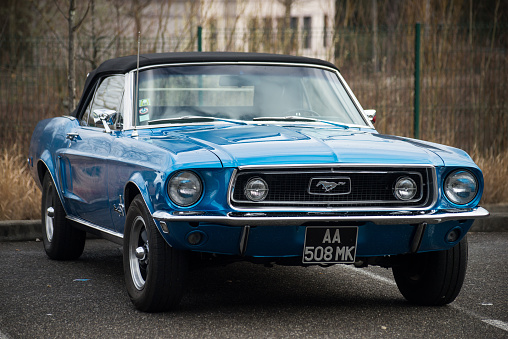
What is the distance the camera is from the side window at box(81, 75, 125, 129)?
6094mm

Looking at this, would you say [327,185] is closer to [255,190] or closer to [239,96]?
[255,190]

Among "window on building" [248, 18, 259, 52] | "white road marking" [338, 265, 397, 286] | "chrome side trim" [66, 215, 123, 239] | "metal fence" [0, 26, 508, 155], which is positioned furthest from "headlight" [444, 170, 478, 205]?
"window on building" [248, 18, 259, 52]

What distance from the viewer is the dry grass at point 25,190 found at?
28.7ft

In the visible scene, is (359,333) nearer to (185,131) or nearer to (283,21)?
Answer: (185,131)

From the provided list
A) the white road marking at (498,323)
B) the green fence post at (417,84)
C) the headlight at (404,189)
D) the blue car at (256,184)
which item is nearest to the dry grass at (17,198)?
the blue car at (256,184)

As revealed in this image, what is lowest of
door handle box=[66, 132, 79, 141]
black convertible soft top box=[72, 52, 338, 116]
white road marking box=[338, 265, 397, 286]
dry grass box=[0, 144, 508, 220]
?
white road marking box=[338, 265, 397, 286]

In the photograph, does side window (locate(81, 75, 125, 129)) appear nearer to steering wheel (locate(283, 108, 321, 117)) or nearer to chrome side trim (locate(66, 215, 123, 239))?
chrome side trim (locate(66, 215, 123, 239))

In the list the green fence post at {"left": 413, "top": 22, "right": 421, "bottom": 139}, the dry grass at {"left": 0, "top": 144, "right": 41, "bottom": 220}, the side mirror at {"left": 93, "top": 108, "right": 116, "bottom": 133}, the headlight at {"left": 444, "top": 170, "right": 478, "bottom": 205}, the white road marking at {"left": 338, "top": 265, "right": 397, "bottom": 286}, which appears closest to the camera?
the headlight at {"left": 444, "top": 170, "right": 478, "bottom": 205}

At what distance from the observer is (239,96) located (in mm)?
6094

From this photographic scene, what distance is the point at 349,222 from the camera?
4762mm

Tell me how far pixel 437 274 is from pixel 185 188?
169 centimetres

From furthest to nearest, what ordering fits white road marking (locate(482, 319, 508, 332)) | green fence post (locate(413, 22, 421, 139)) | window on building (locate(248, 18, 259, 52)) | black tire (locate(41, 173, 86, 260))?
window on building (locate(248, 18, 259, 52))
green fence post (locate(413, 22, 421, 139))
black tire (locate(41, 173, 86, 260))
white road marking (locate(482, 319, 508, 332))

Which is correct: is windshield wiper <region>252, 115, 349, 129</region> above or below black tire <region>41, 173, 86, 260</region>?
above

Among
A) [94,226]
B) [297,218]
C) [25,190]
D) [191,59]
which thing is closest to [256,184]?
[297,218]
